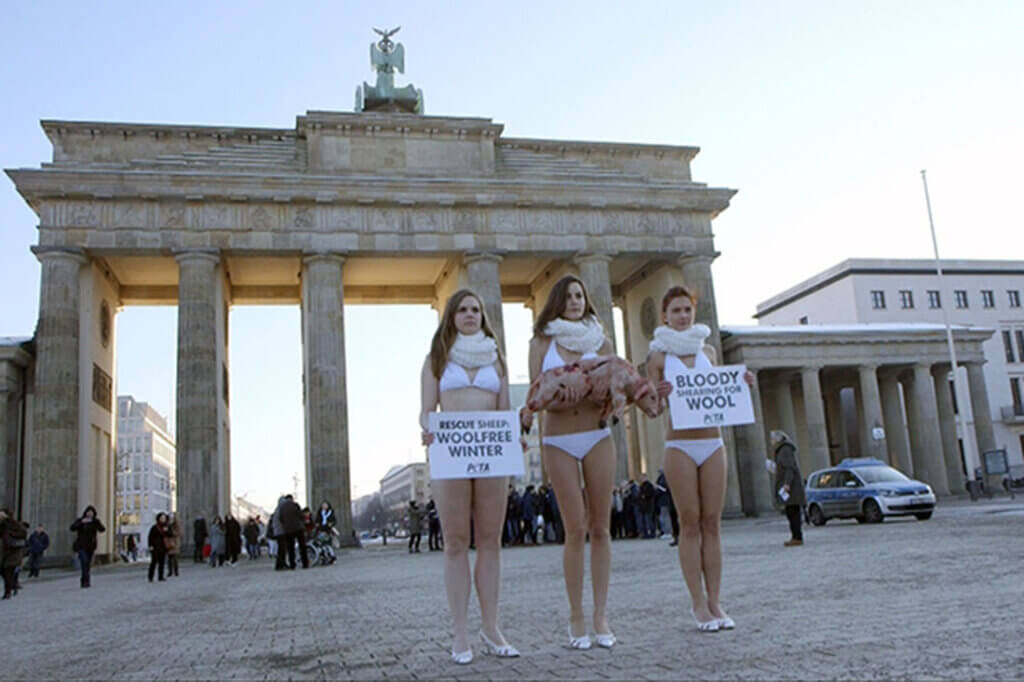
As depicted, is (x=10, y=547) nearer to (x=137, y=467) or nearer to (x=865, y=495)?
(x=865, y=495)

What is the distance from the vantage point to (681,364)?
6.30m

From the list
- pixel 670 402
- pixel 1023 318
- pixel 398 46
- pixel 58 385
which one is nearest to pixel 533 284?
pixel 398 46

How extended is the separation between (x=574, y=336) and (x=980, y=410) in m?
43.6

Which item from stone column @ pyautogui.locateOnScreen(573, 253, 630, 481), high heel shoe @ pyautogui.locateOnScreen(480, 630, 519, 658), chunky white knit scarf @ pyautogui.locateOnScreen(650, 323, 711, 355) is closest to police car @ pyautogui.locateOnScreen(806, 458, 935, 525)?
stone column @ pyautogui.locateOnScreen(573, 253, 630, 481)

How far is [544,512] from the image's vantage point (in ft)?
87.7

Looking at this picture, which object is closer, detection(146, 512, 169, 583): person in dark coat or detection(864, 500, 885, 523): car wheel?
detection(146, 512, 169, 583): person in dark coat

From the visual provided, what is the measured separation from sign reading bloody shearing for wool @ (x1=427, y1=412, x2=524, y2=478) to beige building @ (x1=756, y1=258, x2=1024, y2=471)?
61.1 metres

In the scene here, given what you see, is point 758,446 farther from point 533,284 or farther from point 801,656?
point 801,656

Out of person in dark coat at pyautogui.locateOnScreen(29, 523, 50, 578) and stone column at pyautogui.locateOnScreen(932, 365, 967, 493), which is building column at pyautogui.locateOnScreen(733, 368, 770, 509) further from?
person in dark coat at pyautogui.locateOnScreen(29, 523, 50, 578)

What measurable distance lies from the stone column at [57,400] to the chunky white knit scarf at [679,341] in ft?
92.0

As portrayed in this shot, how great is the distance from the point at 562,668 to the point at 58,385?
1188 inches

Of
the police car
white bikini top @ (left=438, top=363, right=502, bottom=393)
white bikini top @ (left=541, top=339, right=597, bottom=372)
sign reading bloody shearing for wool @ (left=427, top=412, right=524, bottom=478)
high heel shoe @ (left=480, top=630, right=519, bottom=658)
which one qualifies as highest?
white bikini top @ (left=541, top=339, right=597, bottom=372)

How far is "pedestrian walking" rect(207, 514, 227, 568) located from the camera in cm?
2758

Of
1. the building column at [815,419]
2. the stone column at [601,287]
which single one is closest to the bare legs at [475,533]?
the stone column at [601,287]
